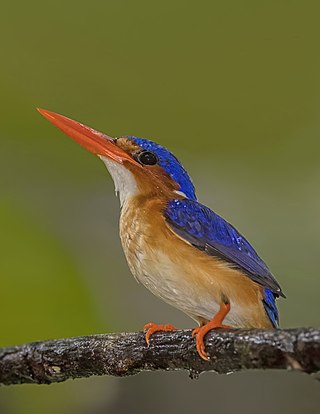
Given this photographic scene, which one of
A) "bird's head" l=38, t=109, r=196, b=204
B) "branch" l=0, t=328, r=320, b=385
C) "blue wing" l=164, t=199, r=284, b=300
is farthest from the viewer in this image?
"bird's head" l=38, t=109, r=196, b=204

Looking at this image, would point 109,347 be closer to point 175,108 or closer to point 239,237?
point 239,237

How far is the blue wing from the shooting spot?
4.24ft

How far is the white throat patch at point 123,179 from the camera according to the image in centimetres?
147

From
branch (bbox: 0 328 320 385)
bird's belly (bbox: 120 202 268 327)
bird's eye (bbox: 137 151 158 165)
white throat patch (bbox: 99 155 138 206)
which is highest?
bird's eye (bbox: 137 151 158 165)

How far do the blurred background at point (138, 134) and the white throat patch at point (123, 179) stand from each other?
86 millimetres

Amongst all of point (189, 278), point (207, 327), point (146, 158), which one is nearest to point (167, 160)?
point (146, 158)

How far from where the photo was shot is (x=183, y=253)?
52.1 inches

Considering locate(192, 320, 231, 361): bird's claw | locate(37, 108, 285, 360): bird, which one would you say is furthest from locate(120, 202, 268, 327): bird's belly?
locate(192, 320, 231, 361): bird's claw

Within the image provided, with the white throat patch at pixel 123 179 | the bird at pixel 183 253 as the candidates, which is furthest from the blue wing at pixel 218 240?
the white throat patch at pixel 123 179

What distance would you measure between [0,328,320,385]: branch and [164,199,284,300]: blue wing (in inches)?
6.1

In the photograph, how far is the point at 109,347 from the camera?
1237mm

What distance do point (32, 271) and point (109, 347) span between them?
288 millimetres

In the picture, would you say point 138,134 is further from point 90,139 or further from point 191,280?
point 191,280

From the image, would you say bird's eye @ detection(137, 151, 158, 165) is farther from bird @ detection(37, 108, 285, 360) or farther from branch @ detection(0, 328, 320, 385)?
branch @ detection(0, 328, 320, 385)
